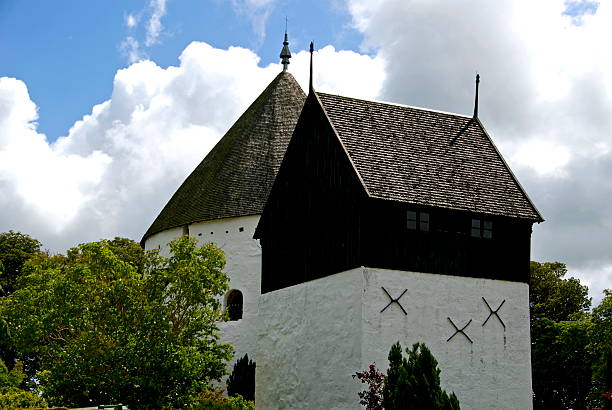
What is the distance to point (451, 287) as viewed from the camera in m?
24.8

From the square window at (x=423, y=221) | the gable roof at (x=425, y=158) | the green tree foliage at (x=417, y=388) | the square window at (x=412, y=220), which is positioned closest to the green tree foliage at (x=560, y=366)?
the gable roof at (x=425, y=158)

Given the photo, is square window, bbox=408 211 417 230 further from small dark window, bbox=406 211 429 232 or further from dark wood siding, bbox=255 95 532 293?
A: dark wood siding, bbox=255 95 532 293

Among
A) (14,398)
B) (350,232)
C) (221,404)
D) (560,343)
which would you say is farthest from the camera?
(560,343)

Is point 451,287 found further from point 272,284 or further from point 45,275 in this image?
point 45,275

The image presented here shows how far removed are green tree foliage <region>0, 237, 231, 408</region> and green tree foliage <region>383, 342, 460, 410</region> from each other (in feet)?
25.8

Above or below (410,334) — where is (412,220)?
above

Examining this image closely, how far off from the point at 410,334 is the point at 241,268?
14669 mm

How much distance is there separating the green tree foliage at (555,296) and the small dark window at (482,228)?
83.4 feet

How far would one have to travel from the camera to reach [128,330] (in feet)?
92.9

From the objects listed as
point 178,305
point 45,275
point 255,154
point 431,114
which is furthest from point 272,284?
point 255,154

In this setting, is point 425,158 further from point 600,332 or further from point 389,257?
point 600,332

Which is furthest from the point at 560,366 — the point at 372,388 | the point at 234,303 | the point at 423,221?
the point at 372,388

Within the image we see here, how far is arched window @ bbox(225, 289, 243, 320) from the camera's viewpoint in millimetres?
38250

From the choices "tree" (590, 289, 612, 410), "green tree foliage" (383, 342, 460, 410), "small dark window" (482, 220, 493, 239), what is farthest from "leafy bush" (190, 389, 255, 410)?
"tree" (590, 289, 612, 410)
